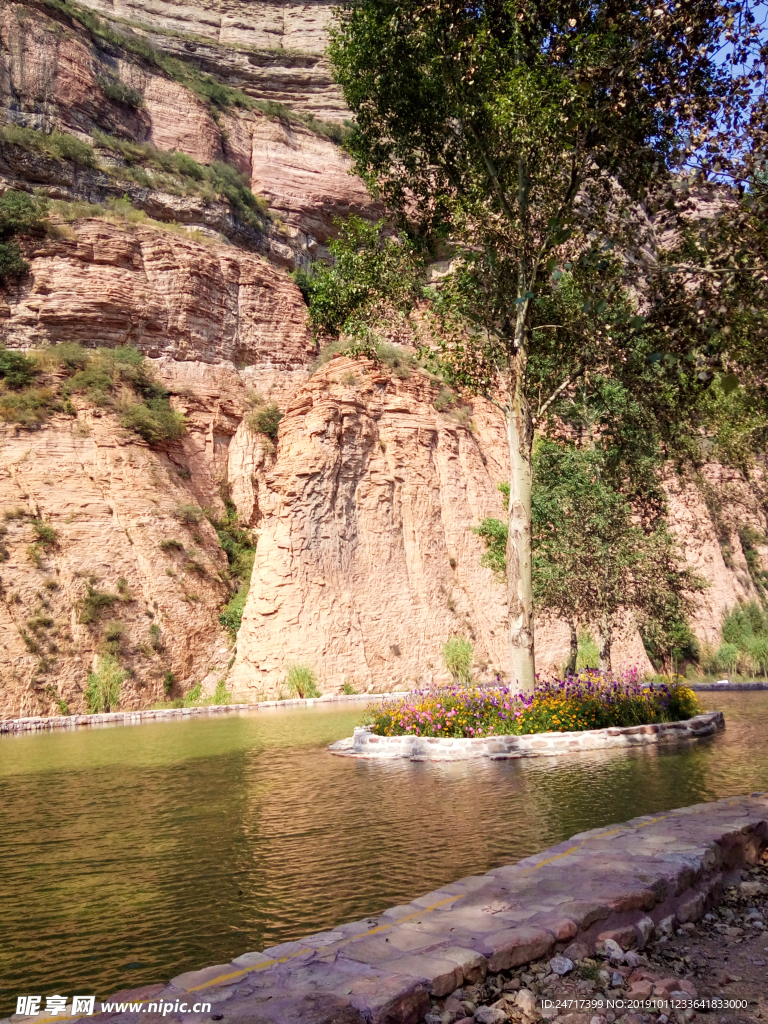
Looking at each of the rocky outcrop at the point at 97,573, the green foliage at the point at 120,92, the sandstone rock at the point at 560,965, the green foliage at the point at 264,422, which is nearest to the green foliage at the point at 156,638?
the rocky outcrop at the point at 97,573

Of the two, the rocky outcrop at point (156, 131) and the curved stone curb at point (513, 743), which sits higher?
the rocky outcrop at point (156, 131)

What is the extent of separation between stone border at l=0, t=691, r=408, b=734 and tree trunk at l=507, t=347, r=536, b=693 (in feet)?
32.7

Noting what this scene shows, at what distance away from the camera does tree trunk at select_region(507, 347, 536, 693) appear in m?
13.3

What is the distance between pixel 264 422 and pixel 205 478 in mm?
4415

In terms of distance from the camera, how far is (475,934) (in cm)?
364

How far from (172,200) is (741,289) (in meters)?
43.6

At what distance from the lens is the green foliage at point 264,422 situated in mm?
39688

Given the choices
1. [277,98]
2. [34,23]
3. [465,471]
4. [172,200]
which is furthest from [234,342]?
[277,98]

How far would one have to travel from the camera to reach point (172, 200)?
44.8 metres

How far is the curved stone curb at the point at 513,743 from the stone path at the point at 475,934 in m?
6.37

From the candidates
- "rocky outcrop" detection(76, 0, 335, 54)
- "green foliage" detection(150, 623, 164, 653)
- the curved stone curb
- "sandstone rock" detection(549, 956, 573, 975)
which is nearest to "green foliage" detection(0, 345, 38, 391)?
"green foliage" detection(150, 623, 164, 653)

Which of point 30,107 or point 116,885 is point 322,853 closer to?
point 116,885

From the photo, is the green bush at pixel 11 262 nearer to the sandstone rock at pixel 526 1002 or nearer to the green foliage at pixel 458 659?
the green foliage at pixel 458 659

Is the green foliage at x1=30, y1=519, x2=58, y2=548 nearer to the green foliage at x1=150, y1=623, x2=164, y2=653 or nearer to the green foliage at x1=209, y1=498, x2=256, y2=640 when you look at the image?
the green foliage at x1=150, y1=623, x2=164, y2=653
